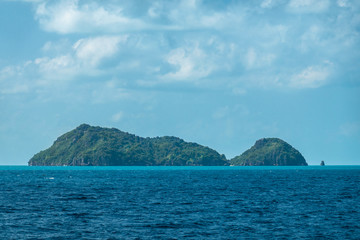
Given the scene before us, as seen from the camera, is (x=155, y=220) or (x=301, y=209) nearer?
(x=155, y=220)

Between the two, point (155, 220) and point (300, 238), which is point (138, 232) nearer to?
point (155, 220)

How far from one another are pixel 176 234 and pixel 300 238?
11134 mm

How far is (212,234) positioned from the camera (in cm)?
4266

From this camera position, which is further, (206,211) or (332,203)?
(332,203)

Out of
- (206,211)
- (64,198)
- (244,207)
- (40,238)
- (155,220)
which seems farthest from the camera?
(64,198)

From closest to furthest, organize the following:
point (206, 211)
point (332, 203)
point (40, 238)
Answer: point (40, 238)
point (206, 211)
point (332, 203)

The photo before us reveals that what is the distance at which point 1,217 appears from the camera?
5125cm

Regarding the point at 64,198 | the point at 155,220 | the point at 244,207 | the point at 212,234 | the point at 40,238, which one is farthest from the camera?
the point at 64,198

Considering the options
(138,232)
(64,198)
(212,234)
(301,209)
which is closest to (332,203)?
(301,209)

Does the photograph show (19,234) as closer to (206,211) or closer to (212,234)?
(212,234)

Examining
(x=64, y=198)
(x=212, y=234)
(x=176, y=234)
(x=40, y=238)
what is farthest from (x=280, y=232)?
(x=64, y=198)

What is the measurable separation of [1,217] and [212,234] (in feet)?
80.1

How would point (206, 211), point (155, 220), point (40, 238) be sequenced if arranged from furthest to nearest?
point (206, 211), point (155, 220), point (40, 238)

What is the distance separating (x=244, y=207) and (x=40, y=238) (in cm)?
3091
